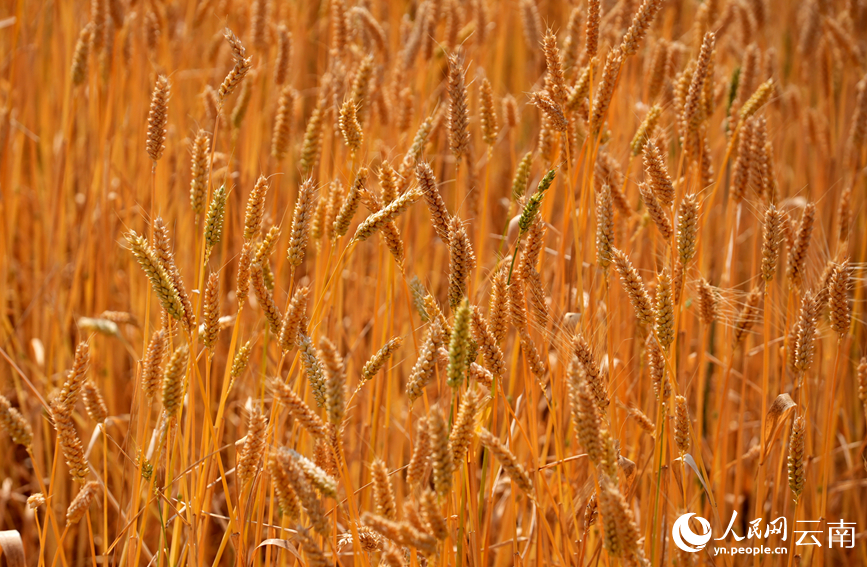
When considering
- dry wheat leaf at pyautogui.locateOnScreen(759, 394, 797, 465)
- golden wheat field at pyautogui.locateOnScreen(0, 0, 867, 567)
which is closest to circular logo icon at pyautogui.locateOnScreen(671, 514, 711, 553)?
golden wheat field at pyautogui.locateOnScreen(0, 0, 867, 567)

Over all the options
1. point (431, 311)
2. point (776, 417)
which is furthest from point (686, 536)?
point (431, 311)

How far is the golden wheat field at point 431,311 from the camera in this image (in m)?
0.94

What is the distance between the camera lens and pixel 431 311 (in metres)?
0.99

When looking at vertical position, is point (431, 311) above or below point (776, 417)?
A: above

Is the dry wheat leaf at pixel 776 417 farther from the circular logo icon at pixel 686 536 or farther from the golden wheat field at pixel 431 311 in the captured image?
the circular logo icon at pixel 686 536

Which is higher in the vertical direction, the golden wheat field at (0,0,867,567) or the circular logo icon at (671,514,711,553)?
the golden wheat field at (0,0,867,567)

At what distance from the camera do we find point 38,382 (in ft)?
6.63

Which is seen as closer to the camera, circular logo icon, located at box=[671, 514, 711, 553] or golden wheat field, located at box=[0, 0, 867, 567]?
golden wheat field, located at box=[0, 0, 867, 567]

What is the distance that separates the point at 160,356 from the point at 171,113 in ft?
5.73

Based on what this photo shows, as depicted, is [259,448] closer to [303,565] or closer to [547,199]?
[303,565]

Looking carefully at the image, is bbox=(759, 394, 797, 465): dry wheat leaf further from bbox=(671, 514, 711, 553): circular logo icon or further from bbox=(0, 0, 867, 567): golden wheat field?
bbox=(671, 514, 711, 553): circular logo icon

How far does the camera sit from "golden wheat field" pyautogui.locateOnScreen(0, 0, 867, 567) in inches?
37.2

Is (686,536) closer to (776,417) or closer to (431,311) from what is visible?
(776,417)

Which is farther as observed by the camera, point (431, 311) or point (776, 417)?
point (776, 417)
